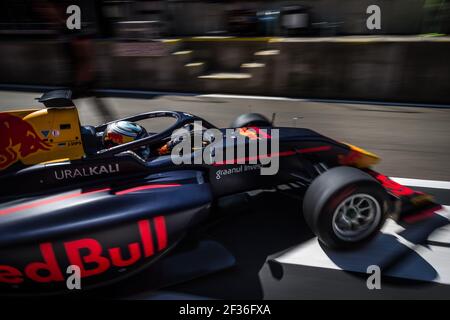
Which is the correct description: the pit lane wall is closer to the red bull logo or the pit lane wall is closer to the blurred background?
the blurred background

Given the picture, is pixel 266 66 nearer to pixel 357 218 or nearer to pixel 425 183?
pixel 425 183

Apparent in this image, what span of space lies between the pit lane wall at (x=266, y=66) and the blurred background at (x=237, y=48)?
0.07ft

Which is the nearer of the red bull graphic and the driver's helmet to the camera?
the red bull graphic

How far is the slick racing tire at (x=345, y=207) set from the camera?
273 cm

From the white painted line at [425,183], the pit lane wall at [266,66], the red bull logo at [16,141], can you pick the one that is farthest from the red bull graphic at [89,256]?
the pit lane wall at [266,66]

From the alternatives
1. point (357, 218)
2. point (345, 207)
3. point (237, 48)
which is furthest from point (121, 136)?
point (237, 48)

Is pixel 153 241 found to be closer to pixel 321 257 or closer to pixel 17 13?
pixel 321 257

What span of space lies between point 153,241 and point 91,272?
0.46 meters

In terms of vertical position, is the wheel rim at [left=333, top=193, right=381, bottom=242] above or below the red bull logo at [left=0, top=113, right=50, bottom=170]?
below

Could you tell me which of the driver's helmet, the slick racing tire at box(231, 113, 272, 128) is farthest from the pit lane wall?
the driver's helmet

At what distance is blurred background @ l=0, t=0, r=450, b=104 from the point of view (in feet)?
24.6

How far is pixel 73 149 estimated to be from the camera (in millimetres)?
3324

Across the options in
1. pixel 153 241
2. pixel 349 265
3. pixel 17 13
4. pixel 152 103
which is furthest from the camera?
pixel 17 13
